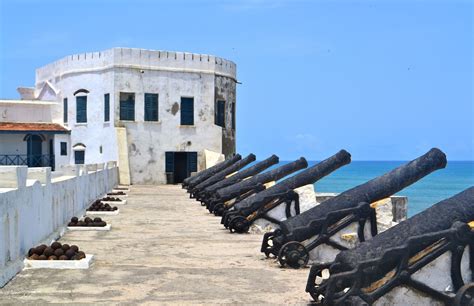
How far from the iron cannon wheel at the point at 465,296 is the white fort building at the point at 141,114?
28.2 metres

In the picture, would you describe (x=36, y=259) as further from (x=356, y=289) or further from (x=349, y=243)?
(x=356, y=289)

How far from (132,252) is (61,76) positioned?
28.7 metres

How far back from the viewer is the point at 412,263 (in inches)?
235

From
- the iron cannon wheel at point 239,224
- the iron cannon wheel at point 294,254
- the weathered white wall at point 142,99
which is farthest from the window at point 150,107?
the iron cannon wheel at point 294,254

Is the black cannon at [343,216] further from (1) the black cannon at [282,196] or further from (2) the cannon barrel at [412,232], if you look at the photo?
(1) the black cannon at [282,196]

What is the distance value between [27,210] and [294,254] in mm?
3639

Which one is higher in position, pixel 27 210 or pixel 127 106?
pixel 127 106

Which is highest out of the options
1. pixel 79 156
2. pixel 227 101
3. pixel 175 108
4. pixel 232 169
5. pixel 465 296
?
pixel 227 101

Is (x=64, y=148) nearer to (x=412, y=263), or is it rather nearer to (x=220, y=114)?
(x=220, y=114)

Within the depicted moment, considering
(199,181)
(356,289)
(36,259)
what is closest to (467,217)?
(356,289)

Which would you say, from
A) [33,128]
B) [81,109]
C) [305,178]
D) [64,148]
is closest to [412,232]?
[305,178]

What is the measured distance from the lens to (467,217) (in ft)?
21.0

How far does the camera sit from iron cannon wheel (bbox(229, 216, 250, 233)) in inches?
495

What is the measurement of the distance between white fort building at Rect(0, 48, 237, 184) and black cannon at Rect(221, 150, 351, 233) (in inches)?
834
